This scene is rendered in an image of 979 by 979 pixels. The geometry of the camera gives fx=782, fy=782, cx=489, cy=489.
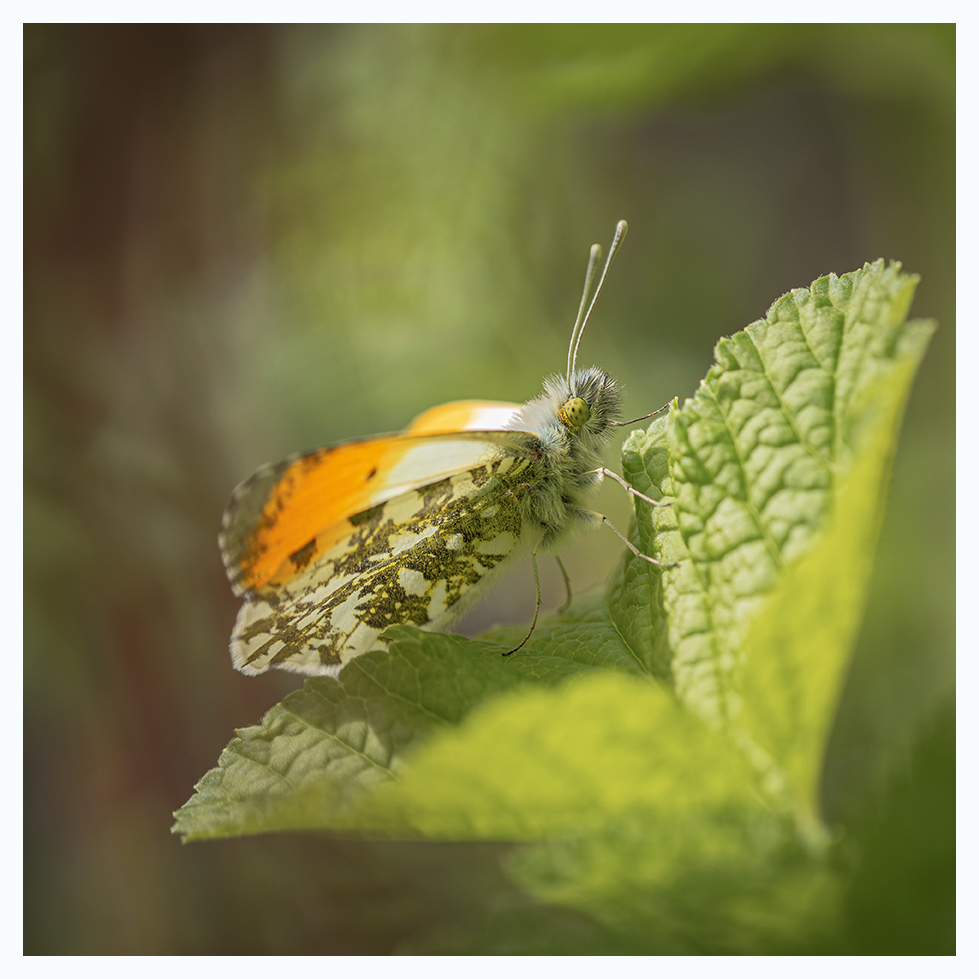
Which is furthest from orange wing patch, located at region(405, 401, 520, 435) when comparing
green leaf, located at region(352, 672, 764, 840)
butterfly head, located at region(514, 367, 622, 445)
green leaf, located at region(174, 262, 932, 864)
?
green leaf, located at region(352, 672, 764, 840)

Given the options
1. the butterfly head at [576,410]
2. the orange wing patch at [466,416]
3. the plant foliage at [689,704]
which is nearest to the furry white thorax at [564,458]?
the butterfly head at [576,410]

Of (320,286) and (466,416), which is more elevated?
(320,286)

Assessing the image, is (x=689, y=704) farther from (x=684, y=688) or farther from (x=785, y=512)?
(x=785, y=512)

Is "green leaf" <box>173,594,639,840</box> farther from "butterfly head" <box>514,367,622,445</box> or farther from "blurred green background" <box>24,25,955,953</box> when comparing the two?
"blurred green background" <box>24,25,955,953</box>

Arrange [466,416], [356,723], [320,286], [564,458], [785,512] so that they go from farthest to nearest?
1. [320,286]
2. [466,416]
3. [564,458]
4. [356,723]
5. [785,512]

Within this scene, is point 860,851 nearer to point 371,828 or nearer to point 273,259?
point 371,828

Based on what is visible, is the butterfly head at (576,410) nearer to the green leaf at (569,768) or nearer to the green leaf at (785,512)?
the green leaf at (785,512)

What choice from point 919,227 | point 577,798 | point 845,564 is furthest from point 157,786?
point 919,227

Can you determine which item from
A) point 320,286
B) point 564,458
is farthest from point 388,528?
point 320,286
